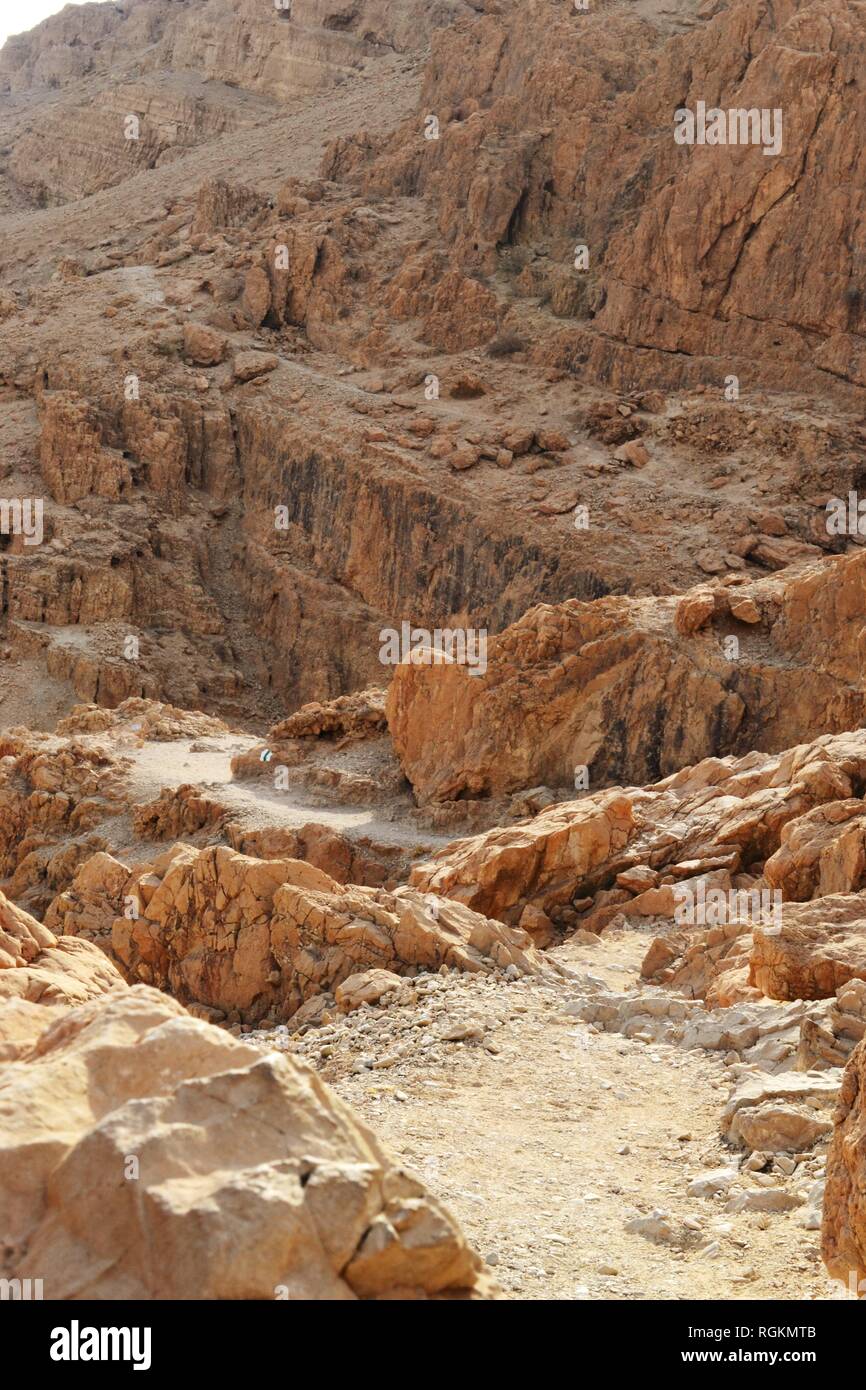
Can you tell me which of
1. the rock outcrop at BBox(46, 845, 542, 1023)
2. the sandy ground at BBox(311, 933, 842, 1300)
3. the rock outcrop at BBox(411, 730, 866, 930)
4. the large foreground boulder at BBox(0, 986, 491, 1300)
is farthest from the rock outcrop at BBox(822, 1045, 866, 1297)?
the rock outcrop at BBox(411, 730, 866, 930)

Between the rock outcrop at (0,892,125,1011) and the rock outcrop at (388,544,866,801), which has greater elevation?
the rock outcrop at (0,892,125,1011)

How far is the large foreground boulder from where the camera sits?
10.8 feet

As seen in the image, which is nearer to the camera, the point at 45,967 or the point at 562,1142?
the point at 45,967

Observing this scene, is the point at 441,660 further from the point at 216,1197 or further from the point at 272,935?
the point at 216,1197

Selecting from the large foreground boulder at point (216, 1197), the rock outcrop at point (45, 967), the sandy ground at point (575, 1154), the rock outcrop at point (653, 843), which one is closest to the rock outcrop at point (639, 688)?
the rock outcrop at point (653, 843)

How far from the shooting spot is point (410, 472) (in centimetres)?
3544

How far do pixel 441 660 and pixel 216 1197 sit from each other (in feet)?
59.9

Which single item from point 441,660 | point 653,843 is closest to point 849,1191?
point 653,843

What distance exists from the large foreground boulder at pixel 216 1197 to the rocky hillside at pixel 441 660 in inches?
0.4

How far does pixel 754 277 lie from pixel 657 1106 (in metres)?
31.9

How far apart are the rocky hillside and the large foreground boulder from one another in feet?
0.04

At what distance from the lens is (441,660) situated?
21.5 m

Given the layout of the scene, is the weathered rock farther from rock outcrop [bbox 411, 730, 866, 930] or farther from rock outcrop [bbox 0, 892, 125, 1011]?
rock outcrop [bbox 0, 892, 125, 1011]
